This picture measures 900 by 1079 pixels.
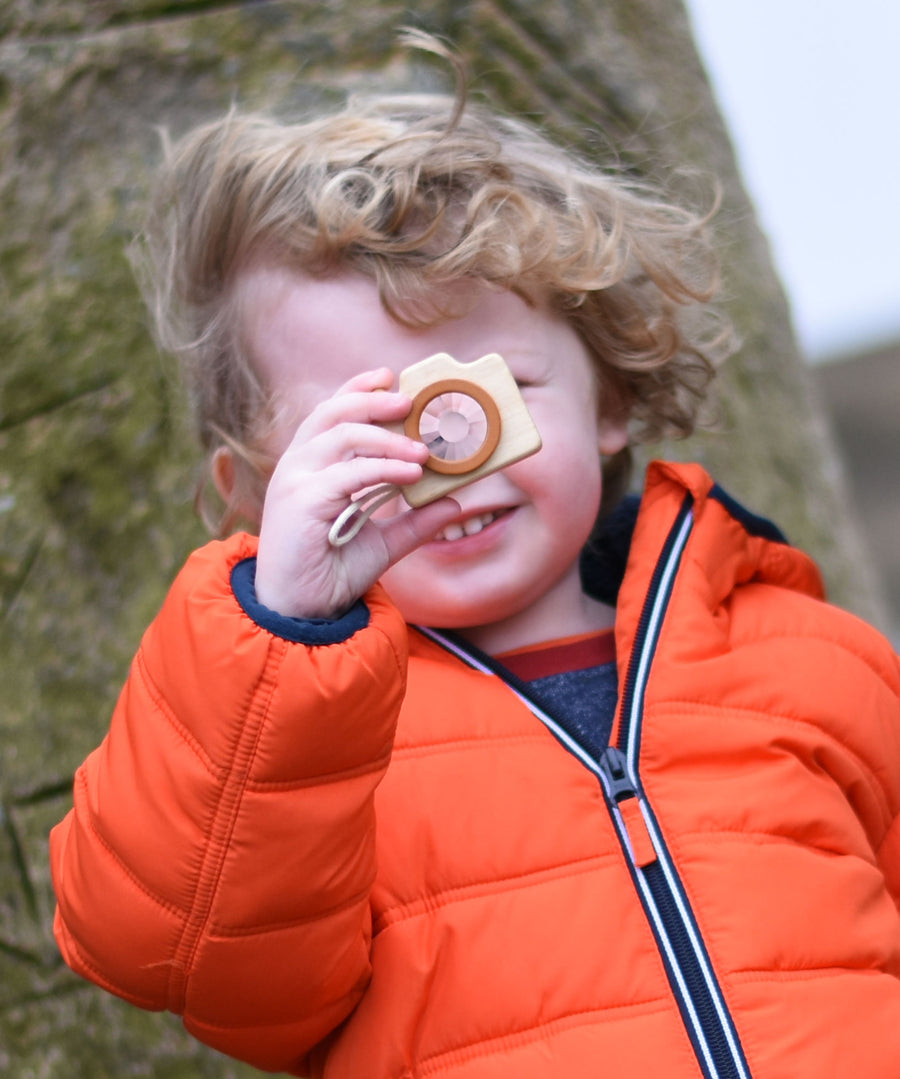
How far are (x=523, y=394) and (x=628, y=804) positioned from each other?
0.48 metres

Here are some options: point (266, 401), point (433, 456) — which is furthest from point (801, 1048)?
point (266, 401)

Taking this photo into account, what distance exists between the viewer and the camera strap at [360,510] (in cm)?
111

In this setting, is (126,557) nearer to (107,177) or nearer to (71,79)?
(107,177)

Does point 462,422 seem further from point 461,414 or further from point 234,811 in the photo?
point 234,811

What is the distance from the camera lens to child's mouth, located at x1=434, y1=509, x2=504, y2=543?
137cm

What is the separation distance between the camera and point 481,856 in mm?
1253

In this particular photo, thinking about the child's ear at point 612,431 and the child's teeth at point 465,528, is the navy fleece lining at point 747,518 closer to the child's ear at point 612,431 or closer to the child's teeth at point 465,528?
the child's ear at point 612,431

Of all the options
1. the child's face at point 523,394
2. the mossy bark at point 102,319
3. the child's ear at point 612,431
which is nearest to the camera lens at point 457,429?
the child's face at point 523,394

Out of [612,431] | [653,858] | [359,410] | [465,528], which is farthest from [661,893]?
[612,431]

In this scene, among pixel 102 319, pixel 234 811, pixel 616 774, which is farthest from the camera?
pixel 102 319

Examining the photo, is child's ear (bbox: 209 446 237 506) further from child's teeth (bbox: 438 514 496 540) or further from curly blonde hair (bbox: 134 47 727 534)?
child's teeth (bbox: 438 514 496 540)

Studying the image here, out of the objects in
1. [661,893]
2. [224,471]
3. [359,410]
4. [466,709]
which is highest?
[359,410]

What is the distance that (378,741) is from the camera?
1106 millimetres

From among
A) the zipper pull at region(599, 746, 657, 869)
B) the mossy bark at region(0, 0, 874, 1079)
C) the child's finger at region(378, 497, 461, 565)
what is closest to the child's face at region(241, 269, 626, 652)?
the child's finger at region(378, 497, 461, 565)
